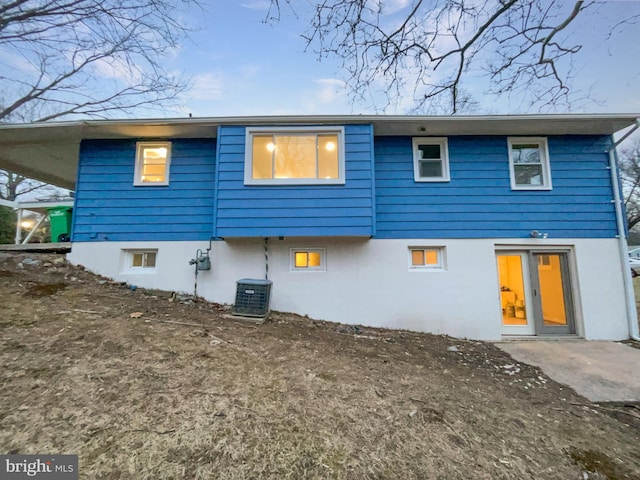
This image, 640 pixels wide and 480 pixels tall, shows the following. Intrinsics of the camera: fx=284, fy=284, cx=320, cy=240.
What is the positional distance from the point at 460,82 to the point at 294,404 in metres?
6.14

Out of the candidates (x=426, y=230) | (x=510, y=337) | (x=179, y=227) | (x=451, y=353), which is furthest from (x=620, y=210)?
(x=179, y=227)

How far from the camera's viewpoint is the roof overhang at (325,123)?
560cm

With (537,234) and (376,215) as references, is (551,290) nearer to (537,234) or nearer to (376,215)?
(537,234)

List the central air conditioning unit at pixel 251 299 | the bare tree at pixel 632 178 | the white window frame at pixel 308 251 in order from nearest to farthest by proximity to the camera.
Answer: the central air conditioning unit at pixel 251 299
the white window frame at pixel 308 251
the bare tree at pixel 632 178

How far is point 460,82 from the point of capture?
548 cm

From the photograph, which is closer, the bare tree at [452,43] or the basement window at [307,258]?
the bare tree at [452,43]

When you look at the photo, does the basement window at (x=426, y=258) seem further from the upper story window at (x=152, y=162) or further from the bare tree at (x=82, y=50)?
the bare tree at (x=82, y=50)

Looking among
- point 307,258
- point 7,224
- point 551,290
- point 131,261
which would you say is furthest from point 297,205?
point 7,224

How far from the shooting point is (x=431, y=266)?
596 cm

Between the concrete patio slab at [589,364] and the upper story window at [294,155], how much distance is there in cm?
466

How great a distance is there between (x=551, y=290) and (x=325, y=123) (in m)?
5.89

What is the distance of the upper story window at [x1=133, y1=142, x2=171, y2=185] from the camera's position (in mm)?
6242

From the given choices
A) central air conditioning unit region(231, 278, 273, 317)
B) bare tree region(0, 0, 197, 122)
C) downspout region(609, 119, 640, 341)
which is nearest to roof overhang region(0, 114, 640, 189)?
downspout region(609, 119, 640, 341)

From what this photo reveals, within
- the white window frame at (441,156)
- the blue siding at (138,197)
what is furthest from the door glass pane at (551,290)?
the blue siding at (138,197)
